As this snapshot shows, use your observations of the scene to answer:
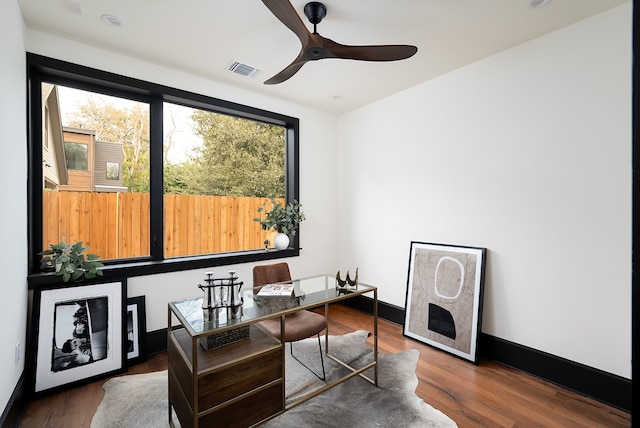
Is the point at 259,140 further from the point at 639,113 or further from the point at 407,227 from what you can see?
the point at 639,113

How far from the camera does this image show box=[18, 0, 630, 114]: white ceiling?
79.9 inches

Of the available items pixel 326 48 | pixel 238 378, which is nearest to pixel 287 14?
pixel 326 48

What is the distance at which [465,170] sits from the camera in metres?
2.91

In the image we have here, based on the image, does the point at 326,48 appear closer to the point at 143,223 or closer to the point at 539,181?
the point at 539,181

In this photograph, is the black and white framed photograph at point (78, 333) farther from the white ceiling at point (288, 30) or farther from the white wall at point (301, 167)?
the white ceiling at point (288, 30)

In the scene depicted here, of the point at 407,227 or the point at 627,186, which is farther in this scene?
the point at 407,227

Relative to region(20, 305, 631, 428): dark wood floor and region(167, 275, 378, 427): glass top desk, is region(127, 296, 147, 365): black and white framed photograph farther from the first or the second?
region(167, 275, 378, 427): glass top desk

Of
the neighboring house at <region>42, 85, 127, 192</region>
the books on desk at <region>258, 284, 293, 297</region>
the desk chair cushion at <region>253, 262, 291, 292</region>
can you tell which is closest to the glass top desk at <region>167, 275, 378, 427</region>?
the books on desk at <region>258, 284, 293, 297</region>

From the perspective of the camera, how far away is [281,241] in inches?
146

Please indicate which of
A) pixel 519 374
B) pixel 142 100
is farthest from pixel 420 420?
pixel 142 100

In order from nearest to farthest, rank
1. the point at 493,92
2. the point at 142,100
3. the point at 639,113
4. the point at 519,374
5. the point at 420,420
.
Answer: the point at 639,113 → the point at 420,420 → the point at 519,374 → the point at 493,92 → the point at 142,100

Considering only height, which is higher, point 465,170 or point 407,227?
point 465,170

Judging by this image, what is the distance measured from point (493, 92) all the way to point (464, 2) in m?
0.99

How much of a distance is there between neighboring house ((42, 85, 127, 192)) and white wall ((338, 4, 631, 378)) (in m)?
3.00
